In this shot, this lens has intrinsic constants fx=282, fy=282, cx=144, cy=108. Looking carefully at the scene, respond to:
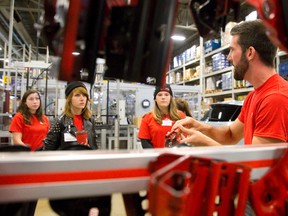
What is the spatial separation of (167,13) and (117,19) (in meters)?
0.15

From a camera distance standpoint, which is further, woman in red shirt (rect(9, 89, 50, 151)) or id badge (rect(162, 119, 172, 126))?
woman in red shirt (rect(9, 89, 50, 151))

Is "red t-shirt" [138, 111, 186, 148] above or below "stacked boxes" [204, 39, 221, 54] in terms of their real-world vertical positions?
below

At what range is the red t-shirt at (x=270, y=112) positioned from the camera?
148cm

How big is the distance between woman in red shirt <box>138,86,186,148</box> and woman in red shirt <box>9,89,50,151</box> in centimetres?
131

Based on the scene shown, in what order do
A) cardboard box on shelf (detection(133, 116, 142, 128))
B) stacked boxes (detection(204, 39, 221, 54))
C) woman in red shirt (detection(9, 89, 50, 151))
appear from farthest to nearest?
stacked boxes (detection(204, 39, 221, 54)), cardboard box on shelf (detection(133, 116, 142, 128)), woman in red shirt (detection(9, 89, 50, 151))

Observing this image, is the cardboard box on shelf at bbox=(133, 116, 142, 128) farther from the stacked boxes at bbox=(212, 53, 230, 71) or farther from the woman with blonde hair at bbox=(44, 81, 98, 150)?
the stacked boxes at bbox=(212, 53, 230, 71)

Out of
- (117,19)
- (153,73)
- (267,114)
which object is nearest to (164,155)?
(153,73)

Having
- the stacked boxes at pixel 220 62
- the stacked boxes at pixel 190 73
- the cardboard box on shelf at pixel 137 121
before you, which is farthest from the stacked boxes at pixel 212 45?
the cardboard box on shelf at pixel 137 121

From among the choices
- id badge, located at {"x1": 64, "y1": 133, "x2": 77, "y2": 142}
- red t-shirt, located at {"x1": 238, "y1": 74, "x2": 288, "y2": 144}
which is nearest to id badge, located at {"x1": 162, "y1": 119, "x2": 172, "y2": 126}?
id badge, located at {"x1": 64, "y1": 133, "x2": 77, "y2": 142}

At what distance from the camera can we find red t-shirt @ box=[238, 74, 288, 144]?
148 centimetres

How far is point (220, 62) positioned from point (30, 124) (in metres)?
5.01

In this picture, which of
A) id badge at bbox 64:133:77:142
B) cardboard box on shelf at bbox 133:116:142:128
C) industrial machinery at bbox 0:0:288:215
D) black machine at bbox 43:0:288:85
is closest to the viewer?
industrial machinery at bbox 0:0:288:215

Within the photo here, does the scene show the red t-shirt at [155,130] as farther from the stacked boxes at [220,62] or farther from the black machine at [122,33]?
the stacked boxes at [220,62]

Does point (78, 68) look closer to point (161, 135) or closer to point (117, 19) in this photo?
point (117, 19)
